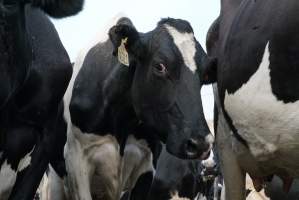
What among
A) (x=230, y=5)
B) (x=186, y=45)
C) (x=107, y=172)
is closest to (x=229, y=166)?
(x=230, y=5)

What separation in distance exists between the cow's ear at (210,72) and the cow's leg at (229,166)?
59cm

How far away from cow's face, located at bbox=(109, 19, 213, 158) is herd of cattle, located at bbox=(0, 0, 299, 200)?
0.03ft

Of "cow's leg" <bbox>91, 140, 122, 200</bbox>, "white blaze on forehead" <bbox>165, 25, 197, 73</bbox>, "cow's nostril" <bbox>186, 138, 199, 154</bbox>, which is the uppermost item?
"white blaze on forehead" <bbox>165, 25, 197, 73</bbox>

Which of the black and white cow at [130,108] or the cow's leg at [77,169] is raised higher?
the black and white cow at [130,108]

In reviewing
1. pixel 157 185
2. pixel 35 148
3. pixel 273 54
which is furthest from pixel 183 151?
pixel 157 185

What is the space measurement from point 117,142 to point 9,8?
122 inches

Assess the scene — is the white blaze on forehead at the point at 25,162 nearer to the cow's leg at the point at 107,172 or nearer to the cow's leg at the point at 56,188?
the cow's leg at the point at 107,172

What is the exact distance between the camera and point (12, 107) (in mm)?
5066

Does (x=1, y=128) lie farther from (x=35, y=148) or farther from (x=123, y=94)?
(x=123, y=94)

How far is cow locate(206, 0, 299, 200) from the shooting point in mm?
3889

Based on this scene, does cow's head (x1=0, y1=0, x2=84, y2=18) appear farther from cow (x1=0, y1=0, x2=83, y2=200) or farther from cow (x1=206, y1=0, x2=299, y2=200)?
cow (x1=206, y1=0, x2=299, y2=200)

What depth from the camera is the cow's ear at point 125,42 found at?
6203 mm

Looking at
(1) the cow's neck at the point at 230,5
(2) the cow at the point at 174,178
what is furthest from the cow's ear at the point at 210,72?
(2) the cow at the point at 174,178

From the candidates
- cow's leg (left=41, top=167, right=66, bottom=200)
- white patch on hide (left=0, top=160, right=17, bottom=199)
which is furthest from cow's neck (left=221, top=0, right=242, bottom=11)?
cow's leg (left=41, top=167, right=66, bottom=200)
